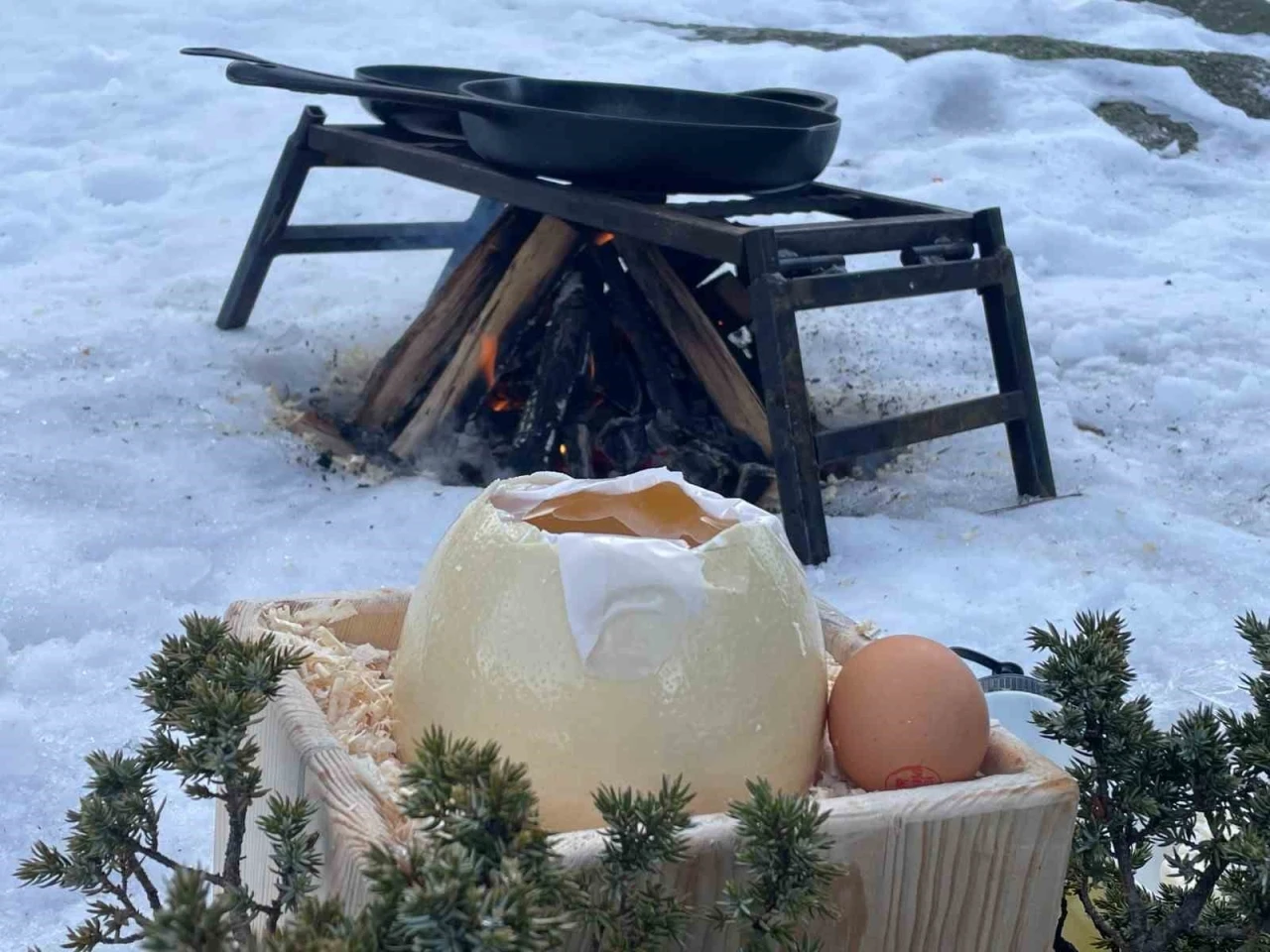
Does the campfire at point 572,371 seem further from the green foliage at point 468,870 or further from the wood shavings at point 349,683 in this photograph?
the green foliage at point 468,870

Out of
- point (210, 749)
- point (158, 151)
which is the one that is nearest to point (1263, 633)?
point (210, 749)

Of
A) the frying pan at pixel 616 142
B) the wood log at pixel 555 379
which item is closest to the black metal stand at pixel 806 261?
the frying pan at pixel 616 142

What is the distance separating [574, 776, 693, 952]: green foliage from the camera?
1.12 meters

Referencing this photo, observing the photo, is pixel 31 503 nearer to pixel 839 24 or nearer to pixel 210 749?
pixel 210 749

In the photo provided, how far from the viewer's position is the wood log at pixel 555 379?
169 inches

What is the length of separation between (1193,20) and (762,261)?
7.25 m

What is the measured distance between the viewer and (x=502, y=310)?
4.54 metres

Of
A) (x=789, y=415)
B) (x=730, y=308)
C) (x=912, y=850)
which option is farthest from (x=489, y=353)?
(x=912, y=850)

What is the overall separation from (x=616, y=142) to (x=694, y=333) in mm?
910

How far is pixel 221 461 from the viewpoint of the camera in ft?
13.5

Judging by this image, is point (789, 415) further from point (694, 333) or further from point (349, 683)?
point (349, 683)

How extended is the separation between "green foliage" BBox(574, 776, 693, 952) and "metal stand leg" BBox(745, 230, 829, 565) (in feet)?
8.06

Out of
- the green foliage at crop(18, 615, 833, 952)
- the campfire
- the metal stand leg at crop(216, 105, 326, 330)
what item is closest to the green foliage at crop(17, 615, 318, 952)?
the green foliage at crop(18, 615, 833, 952)

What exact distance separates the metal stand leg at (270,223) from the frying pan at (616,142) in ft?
4.20
